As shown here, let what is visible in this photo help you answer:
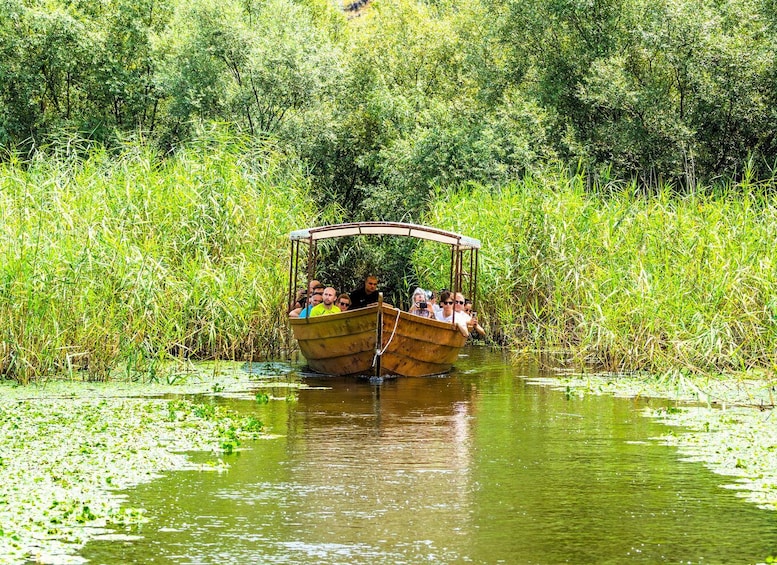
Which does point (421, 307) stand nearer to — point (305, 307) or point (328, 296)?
point (328, 296)

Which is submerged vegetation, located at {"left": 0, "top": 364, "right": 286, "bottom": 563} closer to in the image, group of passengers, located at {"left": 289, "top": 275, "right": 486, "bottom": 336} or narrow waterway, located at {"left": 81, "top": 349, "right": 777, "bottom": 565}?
narrow waterway, located at {"left": 81, "top": 349, "right": 777, "bottom": 565}

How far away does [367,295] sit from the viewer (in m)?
18.4

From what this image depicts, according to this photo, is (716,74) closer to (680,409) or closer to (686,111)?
(686,111)

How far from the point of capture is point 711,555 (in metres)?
6.70

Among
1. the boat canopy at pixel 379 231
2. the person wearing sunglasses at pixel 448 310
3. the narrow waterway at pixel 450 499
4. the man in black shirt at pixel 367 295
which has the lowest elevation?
the narrow waterway at pixel 450 499

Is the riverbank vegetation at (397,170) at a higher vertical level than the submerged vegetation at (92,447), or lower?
higher

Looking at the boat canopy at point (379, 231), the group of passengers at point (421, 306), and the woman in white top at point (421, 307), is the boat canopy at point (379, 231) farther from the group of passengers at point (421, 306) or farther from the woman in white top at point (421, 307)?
the woman in white top at point (421, 307)

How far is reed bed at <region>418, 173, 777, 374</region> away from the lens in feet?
44.3

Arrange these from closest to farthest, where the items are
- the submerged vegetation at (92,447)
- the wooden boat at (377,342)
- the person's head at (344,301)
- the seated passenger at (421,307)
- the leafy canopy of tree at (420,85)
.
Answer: the submerged vegetation at (92,447), the wooden boat at (377,342), the seated passenger at (421,307), the person's head at (344,301), the leafy canopy of tree at (420,85)

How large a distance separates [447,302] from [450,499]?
889cm

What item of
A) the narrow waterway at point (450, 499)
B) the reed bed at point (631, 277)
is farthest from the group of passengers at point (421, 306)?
the narrow waterway at point (450, 499)

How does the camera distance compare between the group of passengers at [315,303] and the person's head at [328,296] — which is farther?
the person's head at [328,296]

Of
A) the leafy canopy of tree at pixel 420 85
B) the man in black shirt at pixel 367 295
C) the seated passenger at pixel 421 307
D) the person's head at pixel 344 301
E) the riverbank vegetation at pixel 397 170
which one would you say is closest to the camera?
the riverbank vegetation at pixel 397 170

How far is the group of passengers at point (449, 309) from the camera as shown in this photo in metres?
16.8
